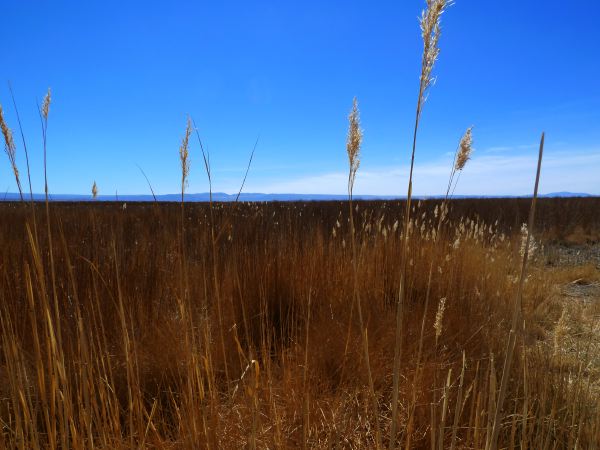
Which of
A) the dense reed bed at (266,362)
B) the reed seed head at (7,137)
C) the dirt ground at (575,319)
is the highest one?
the reed seed head at (7,137)

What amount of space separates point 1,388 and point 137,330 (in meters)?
0.65

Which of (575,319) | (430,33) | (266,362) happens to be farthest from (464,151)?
(575,319)

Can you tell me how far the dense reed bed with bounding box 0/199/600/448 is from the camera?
3.87 feet

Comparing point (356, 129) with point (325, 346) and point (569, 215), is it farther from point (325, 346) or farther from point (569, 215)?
point (569, 215)

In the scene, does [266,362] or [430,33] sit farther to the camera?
[266,362]

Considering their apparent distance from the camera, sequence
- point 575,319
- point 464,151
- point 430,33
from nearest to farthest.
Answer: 1. point 430,33
2. point 464,151
3. point 575,319

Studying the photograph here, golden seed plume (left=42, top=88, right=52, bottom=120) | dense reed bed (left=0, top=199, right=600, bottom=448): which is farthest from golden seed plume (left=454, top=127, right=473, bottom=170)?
golden seed plume (left=42, top=88, right=52, bottom=120)

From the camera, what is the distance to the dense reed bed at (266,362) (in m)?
1.18

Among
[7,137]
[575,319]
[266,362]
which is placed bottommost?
[575,319]

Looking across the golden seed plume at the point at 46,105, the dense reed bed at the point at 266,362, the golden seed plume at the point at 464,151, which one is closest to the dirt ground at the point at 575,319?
the dense reed bed at the point at 266,362

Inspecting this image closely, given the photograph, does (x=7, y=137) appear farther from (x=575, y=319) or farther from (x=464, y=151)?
(x=575, y=319)

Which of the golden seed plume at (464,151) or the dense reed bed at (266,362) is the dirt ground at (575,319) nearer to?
the dense reed bed at (266,362)

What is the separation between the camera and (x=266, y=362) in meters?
1.83

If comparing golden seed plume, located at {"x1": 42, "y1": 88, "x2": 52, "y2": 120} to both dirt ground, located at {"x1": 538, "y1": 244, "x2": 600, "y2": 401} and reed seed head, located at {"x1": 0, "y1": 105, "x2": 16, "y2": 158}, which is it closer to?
reed seed head, located at {"x1": 0, "y1": 105, "x2": 16, "y2": 158}
